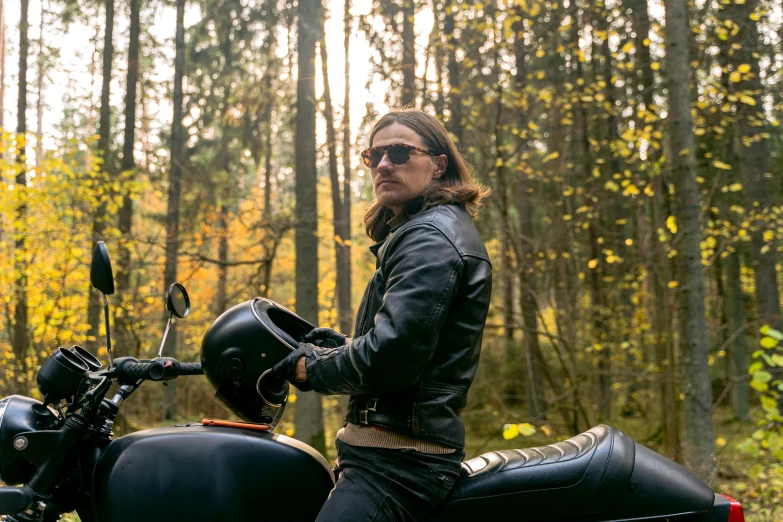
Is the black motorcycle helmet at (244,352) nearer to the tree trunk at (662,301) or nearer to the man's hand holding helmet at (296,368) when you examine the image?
the man's hand holding helmet at (296,368)

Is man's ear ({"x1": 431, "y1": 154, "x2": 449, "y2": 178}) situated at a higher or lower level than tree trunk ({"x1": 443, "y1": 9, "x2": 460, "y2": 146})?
lower

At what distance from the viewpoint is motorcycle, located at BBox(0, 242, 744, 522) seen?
1916 mm

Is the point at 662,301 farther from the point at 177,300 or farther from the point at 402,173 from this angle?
the point at 177,300

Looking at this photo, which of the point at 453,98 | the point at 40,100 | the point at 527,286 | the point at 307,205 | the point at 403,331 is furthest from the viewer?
the point at 40,100

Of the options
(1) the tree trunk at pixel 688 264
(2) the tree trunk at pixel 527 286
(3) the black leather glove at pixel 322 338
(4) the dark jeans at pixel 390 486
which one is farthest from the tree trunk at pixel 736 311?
(4) the dark jeans at pixel 390 486

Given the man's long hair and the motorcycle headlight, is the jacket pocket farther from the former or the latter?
the motorcycle headlight

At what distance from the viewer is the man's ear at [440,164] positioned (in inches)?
96.9

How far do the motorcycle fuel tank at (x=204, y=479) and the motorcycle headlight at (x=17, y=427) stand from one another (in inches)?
8.5

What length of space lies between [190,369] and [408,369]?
0.81m

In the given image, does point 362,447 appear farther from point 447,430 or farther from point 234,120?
point 234,120

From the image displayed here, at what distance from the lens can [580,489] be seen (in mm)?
1918

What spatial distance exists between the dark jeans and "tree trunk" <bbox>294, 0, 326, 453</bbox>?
7300 mm

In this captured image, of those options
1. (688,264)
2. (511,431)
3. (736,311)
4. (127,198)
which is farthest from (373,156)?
(736,311)

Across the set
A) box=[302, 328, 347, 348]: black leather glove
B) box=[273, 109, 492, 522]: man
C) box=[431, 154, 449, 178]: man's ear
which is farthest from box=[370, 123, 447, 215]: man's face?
box=[302, 328, 347, 348]: black leather glove
